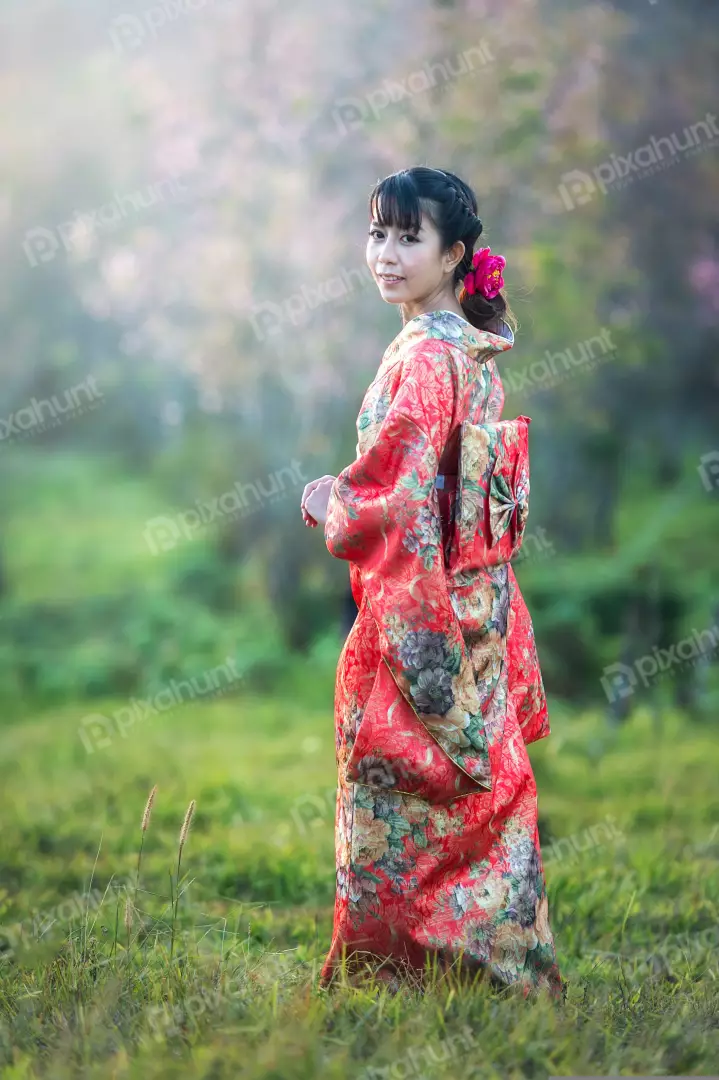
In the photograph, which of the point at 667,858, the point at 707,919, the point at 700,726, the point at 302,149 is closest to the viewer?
the point at 707,919

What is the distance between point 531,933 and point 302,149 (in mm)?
5271

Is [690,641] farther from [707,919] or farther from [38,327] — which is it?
[38,327]

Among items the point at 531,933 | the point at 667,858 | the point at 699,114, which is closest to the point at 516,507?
the point at 531,933

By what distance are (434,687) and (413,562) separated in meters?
0.26

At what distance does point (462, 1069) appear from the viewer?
7.04 feet
